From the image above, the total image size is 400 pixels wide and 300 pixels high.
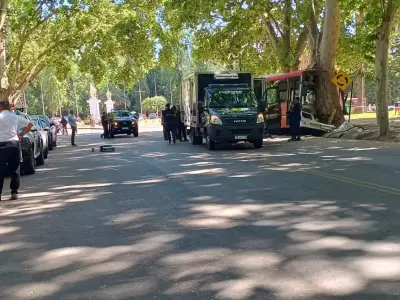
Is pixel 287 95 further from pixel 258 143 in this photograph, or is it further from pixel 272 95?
pixel 258 143

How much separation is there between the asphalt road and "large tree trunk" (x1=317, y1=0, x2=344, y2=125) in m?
13.6

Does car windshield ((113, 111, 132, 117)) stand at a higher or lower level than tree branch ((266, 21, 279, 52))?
lower

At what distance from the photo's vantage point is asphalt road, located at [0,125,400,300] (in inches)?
174

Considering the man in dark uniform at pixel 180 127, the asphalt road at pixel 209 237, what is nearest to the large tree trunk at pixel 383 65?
the asphalt road at pixel 209 237

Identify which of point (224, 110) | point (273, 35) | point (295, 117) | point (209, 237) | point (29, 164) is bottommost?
point (209, 237)

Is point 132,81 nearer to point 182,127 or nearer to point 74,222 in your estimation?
point 182,127

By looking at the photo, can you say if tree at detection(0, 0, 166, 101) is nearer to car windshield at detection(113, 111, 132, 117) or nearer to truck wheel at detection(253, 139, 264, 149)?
car windshield at detection(113, 111, 132, 117)

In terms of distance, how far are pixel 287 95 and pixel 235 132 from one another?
8635 millimetres

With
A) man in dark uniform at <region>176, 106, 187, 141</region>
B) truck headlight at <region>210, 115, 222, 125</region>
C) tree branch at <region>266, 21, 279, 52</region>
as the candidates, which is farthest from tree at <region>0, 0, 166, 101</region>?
truck headlight at <region>210, 115, 222, 125</region>

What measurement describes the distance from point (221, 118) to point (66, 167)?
18.1ft

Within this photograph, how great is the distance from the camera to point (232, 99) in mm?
19000

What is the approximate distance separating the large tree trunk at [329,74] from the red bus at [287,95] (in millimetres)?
335

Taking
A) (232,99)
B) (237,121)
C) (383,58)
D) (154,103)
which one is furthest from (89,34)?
(154,103)

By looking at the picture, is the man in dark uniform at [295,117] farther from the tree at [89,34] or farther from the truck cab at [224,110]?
the tree at [89,34]
